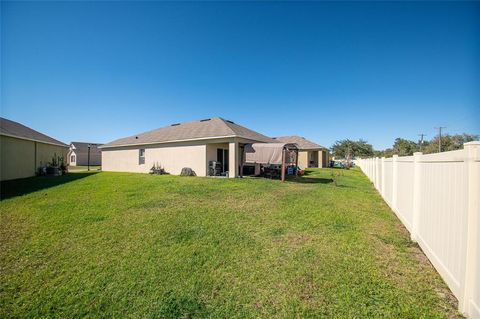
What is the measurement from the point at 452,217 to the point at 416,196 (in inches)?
73.2

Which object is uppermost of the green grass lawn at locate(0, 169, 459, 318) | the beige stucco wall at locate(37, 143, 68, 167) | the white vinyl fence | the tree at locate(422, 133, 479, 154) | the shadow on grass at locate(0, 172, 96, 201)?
the tree at locate(422, 133, 479, 154)

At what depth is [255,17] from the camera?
10.8 m

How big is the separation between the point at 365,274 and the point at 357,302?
2.42 ft

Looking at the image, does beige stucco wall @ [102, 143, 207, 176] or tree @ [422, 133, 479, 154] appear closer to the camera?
beige stucco wall @ [102, 143, 207, 176]

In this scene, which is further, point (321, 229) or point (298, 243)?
point (321, 229)

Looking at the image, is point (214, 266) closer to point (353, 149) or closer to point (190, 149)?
point (190, 149)

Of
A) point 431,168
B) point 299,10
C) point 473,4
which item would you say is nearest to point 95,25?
point 299,10

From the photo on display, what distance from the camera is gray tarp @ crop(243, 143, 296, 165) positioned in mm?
13508

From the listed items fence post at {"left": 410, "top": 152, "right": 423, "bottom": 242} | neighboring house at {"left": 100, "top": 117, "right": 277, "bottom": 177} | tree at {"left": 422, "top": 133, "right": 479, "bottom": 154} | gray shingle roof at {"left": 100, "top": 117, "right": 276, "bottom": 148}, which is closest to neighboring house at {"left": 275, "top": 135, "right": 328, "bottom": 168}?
gray shingle roof at {"left": 100, "top": 117, "right": 276, "bottom": 148}

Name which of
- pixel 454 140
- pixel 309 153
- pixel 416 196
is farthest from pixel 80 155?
pixel 454 140

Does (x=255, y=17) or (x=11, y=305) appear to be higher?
(x=255, y=17)

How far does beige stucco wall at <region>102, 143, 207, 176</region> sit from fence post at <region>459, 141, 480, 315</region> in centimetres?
1400

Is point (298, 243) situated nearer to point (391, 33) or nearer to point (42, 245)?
point (42, 245)

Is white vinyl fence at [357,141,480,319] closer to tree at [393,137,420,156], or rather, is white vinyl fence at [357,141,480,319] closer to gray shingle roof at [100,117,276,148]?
gray shingle roof at [100,117,276,148]
